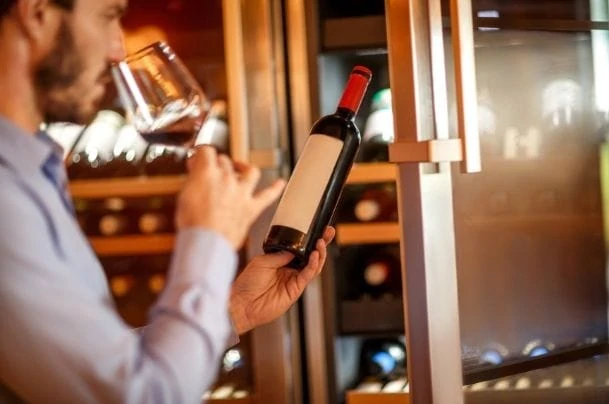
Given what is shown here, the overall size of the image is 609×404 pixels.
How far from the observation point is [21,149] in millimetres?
788

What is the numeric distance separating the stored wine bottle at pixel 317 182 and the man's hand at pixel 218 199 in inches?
6.5

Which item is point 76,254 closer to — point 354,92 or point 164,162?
point 354,92

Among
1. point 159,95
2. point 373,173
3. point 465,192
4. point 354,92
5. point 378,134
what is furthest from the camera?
point 378,134

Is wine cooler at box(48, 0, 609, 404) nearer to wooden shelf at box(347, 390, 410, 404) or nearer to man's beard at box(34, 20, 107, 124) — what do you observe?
wooden shelf at box(347, 390, 410, 404)

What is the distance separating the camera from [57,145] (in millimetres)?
852

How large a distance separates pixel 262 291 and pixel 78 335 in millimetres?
457

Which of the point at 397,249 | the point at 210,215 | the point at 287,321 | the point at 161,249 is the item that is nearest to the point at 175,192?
the point at 161,249

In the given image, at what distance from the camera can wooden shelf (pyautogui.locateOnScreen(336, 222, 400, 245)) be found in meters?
1.73

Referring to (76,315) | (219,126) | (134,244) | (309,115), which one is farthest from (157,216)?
(76,315)

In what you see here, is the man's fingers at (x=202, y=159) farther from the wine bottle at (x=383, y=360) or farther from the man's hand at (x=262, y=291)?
the wine bottle at (x=383, y=360)

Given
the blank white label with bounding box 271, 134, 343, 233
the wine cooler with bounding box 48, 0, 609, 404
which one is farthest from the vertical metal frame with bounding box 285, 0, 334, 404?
the blank white label with bounding box 271, 134, 343, 233

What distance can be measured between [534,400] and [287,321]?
505 millimetres

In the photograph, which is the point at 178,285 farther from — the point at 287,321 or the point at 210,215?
the point at 287,321

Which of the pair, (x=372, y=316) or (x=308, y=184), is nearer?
(x=308, y=184)
